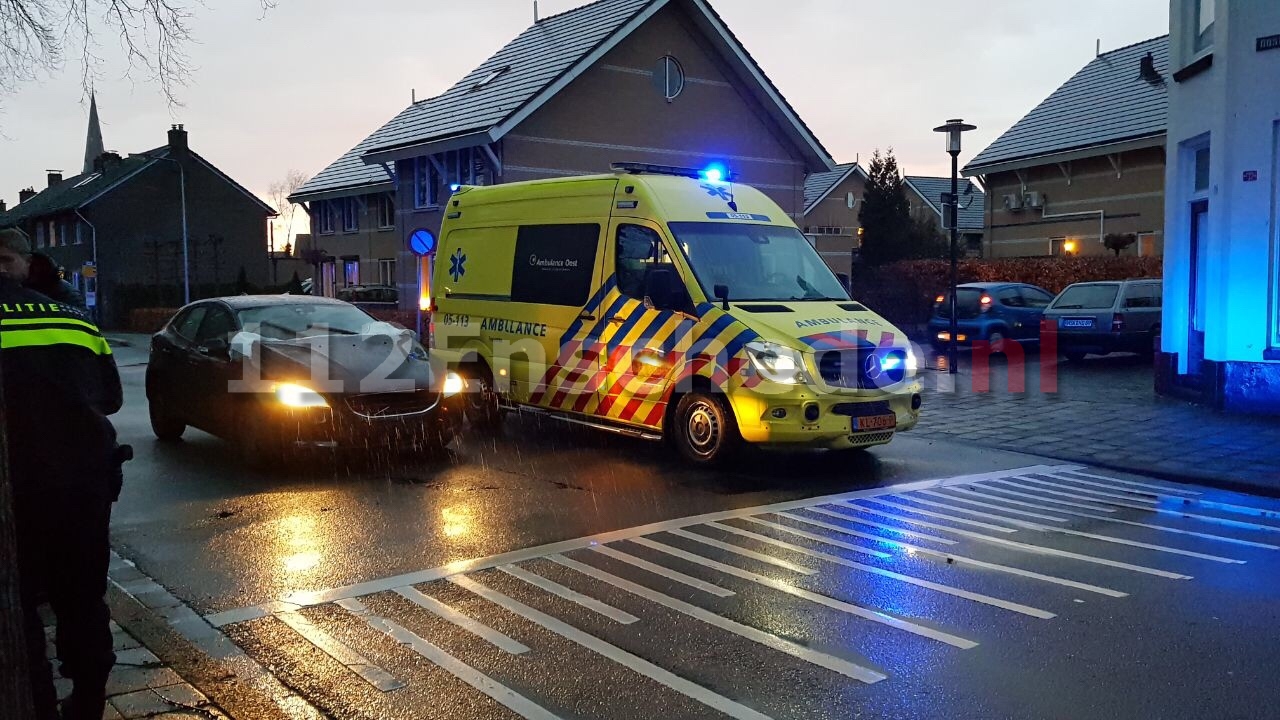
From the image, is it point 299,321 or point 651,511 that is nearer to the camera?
point 651,511

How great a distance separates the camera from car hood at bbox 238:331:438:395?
9336mm

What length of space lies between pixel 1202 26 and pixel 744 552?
11.4 meters

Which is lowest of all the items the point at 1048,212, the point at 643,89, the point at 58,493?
the point at 58,493

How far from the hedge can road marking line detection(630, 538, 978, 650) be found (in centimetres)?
2014

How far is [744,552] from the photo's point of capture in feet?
21.9

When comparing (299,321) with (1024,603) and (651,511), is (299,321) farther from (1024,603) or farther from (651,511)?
(1024,603)

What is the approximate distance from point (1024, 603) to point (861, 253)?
4283 centimetres

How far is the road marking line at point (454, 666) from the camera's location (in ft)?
14.0

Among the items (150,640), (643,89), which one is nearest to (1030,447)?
(150,640)

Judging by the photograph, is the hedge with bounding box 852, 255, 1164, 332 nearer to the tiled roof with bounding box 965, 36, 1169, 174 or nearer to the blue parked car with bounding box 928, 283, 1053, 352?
the blue parked car with bounding box 928, 283, 1053, 352

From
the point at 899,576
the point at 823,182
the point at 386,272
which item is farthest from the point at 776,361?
the point at 823,182

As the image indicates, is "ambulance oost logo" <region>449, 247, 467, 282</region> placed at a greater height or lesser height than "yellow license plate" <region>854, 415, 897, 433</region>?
greater

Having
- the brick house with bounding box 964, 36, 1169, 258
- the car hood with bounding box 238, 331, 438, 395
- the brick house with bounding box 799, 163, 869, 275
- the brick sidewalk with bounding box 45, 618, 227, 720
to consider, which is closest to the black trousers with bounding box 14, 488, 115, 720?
the brick sidewalk with bounding box 45, 618, 227, 720

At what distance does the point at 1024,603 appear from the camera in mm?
5633
